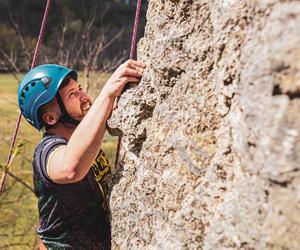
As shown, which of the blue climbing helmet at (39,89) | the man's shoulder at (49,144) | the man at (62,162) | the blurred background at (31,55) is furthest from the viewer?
the blurred background at (31,55)

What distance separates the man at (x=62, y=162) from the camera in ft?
6.20

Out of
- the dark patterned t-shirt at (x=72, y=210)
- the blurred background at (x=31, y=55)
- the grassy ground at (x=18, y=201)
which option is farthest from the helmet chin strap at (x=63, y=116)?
the grassy ground at (x=18, y=201)

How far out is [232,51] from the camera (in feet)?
4.42

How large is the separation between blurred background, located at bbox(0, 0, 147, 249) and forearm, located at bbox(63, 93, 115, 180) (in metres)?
0.35

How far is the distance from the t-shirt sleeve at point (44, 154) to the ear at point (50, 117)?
0.46ft

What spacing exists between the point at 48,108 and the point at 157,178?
0.74 meters

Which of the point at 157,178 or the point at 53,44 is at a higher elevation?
the point at 157,178

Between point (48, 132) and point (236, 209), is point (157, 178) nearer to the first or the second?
point (236, 209)

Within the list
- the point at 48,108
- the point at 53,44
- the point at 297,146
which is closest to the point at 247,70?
the point at 297,146

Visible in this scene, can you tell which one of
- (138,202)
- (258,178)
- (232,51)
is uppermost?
(232,51)

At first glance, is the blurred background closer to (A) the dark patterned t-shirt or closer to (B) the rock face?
(A) the dark patterned t-shirt

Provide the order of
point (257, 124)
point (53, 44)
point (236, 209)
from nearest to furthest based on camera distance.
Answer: point (257, 124)
point (236, 209)
point (53, 44)

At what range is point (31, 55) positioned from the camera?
10039mm

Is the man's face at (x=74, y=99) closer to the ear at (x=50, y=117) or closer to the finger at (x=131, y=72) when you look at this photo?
the ear at (x=50, y=117)
